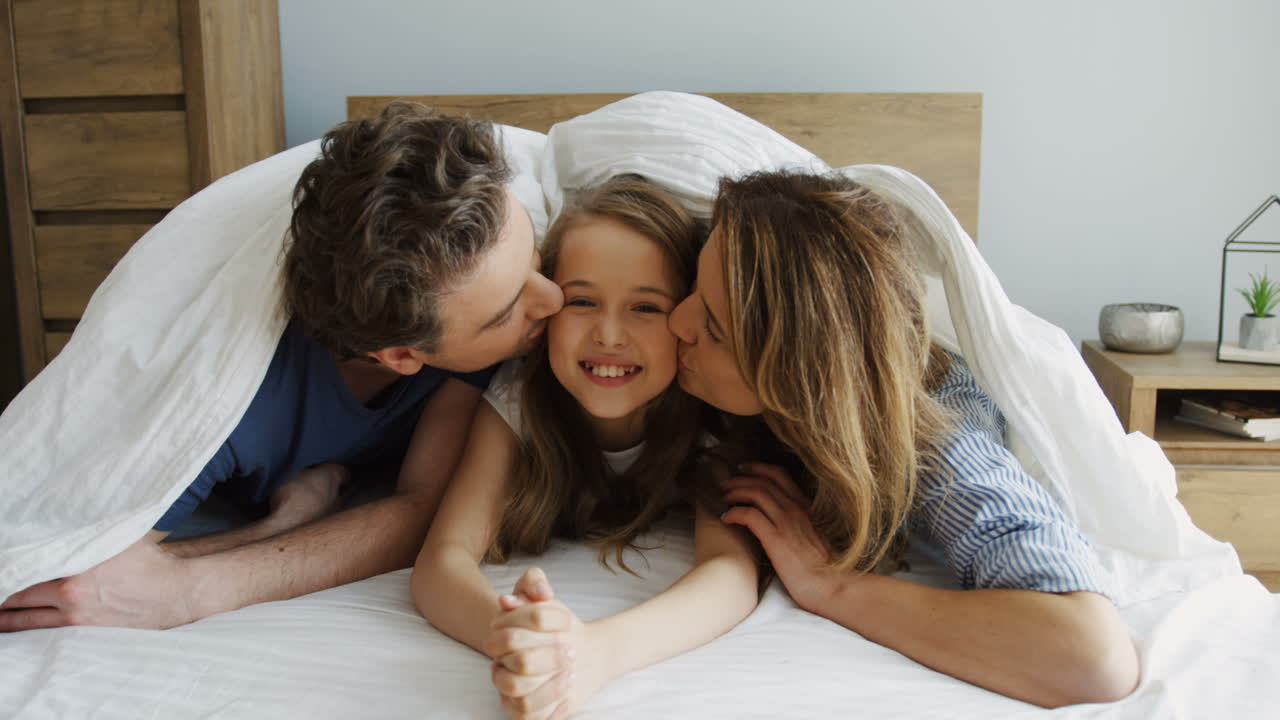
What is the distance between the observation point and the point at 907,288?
97cm

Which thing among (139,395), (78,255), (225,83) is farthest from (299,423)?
(78,255)

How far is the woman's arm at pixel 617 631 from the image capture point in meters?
0.73

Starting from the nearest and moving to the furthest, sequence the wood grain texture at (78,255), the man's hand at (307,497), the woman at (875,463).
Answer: the woman at (875,463) < the man's hand at (307,497) < the wood grain texture at (78,255)

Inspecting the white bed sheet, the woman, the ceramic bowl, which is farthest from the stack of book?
the woman

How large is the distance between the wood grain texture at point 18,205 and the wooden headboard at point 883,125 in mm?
856

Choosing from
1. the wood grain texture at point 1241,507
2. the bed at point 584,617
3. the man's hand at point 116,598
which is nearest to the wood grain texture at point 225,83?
the bed at point 584,617

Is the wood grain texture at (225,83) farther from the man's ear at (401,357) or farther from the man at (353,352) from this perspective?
the man's ear at (401,357)

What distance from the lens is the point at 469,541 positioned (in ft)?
3.42

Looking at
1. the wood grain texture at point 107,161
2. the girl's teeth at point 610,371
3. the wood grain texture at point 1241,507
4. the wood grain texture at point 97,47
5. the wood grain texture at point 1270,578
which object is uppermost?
the wood grain texture at point 97,47

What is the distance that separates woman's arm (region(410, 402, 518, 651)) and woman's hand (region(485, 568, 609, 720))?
6.0 inches

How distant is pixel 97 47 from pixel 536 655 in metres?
2.14

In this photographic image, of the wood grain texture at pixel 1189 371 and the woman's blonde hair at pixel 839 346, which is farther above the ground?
the woman's blonde hair at pixel 839 346

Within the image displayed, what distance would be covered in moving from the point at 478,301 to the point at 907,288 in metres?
0.49

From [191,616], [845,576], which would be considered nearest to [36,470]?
[191,616]
